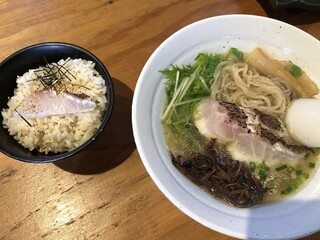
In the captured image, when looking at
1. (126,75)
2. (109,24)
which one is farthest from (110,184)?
(109,24)

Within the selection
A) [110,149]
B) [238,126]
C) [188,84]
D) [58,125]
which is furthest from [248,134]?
[58,125]

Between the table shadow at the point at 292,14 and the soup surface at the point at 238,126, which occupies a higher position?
the table shadow at the point at 292,14

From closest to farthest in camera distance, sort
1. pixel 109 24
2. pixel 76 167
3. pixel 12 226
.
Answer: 1. pixel 12 226
2. pixel 76 167
3. pixel 109 24

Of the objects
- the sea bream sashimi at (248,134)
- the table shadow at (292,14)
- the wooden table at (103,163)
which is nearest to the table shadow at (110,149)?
the wooden table at (103,163)

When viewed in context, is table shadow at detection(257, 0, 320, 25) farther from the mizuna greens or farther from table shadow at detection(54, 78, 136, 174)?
table shadow at detection(54, 78, 136, 174)

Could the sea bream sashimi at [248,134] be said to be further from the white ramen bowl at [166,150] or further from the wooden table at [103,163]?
the wooden table at [103,163]

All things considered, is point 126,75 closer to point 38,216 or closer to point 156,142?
point 156,142

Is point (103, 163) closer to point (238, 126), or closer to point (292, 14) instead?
point (238, 126)
